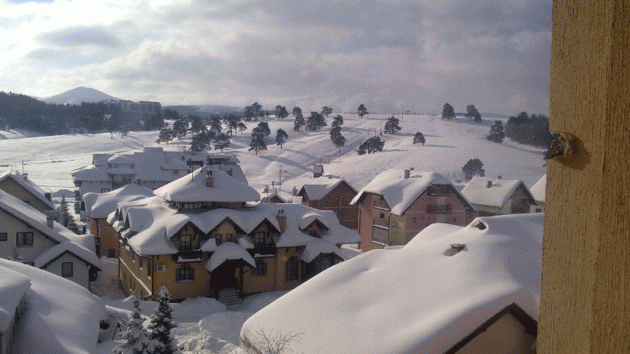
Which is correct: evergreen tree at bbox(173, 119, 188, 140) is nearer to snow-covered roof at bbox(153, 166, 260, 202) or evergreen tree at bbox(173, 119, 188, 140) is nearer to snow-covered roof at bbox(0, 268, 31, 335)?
snow-covered roof at bbox(153, 166, 260, 202)

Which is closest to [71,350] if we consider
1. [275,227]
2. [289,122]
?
[275,227]

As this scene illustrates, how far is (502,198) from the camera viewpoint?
141 ft

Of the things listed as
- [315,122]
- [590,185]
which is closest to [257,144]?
[315,122]

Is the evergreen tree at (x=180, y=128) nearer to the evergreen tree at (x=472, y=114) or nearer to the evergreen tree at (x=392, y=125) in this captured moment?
the evergreen tree at (x=392, y=125)

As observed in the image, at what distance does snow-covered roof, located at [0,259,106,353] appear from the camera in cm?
1075

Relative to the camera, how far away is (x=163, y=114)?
159 meters

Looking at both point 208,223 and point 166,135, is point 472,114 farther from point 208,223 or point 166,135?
point 208,223

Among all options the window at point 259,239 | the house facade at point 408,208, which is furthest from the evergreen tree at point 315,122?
the window at point 259,239

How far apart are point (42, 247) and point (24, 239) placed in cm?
99

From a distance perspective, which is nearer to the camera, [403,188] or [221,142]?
[403,188]

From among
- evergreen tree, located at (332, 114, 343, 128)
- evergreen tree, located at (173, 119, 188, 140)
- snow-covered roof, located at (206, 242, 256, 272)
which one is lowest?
snow-covered roof, located at (206, 242, 256, 272)

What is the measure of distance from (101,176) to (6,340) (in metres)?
60.8

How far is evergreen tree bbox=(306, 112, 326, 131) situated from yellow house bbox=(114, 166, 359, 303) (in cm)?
9999

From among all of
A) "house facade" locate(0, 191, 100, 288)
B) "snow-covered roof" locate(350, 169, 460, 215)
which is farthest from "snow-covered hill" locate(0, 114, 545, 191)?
"house facade" locate(0, 191, 100, 288)
